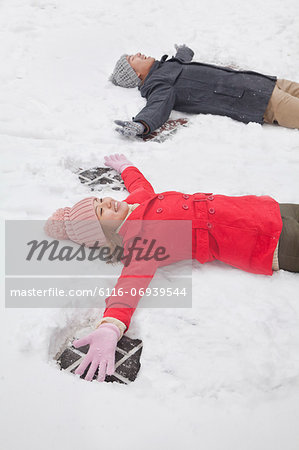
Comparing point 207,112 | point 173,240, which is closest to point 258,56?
point 207,112

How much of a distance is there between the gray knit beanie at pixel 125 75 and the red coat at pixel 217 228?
1.59 meters

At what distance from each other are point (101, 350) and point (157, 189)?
1032 mm

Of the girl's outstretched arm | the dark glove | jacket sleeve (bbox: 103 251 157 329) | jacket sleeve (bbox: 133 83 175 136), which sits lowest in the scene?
jacket sleeve (bbox: 103 251 157 329)

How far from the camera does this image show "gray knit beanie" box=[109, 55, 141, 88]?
3.18 meters

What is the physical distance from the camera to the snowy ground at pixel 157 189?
4.35 ft

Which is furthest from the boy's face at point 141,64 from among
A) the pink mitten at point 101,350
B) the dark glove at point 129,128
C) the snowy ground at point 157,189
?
the pink mitten at point 101,350

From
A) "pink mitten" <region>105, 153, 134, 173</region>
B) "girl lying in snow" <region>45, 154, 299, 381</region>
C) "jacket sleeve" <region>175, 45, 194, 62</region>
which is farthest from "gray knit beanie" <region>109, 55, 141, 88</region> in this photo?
"girl lying in snow" <region>45, 154, 299, 381</region>

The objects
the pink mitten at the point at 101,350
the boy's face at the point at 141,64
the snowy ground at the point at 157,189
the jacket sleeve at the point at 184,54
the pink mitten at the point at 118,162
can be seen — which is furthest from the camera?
the jacket sleeve at the point at 184,54

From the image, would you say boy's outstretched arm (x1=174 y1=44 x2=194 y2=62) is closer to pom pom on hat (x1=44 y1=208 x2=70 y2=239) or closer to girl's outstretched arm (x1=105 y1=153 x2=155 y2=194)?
girl's outstretched arm (x1=105 y1=153 x2=155 y2=194)

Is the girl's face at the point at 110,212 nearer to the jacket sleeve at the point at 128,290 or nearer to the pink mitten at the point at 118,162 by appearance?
the jacket sleeve at the point at 128,290

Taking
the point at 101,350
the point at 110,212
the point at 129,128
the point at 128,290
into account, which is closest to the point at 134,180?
the point at 110,212

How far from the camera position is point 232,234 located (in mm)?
1833

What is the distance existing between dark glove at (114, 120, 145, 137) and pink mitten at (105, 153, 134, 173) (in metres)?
0.23

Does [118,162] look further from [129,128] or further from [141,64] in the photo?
[141,64]
